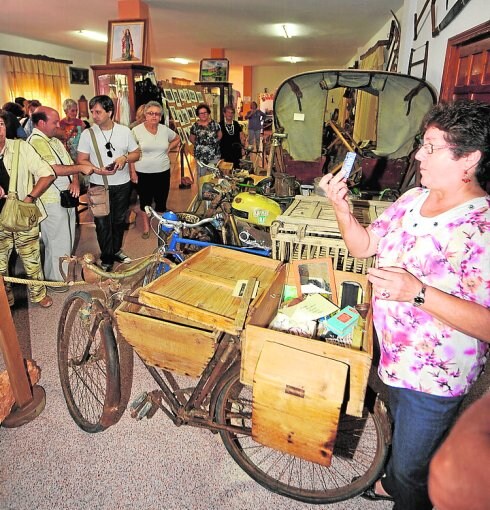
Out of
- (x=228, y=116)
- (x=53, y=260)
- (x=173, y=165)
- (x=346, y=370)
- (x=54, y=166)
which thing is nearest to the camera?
(x=346, y=370)

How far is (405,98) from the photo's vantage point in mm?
3740

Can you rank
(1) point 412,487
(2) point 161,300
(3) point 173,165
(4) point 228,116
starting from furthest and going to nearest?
(3) point 173,165 → (4) point 228,116 → (2) point 161,300 → (1) point 412,487

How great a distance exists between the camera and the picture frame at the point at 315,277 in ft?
5.49

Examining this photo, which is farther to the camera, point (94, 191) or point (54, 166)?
point (94, 191)

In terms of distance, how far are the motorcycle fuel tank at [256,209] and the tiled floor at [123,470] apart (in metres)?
1.42

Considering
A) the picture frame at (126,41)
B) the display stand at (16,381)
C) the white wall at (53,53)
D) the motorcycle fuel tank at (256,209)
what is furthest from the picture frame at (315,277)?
the white wall at (53,53)

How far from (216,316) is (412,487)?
2.86 feet

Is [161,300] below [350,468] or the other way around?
the other way around

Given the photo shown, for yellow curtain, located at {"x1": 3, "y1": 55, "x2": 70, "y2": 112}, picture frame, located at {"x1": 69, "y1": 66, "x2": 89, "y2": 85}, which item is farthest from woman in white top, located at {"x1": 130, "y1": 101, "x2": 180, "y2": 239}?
picture frame, located at {"x1": 69, "y1": 66, "x2": 89, "y2": 85}

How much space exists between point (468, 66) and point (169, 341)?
3015mm

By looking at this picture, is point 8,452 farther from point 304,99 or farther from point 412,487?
point 304,99

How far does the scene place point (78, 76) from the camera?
1342 centimetres

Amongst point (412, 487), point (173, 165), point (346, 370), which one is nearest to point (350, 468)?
point (412, 487)

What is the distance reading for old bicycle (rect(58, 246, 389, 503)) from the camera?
1356 mm
